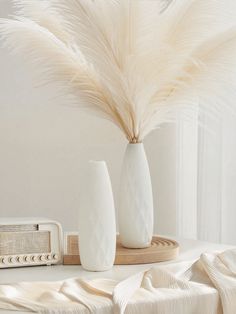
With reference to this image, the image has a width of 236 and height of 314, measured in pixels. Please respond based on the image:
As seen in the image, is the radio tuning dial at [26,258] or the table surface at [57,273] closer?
the table surface at [57,273]

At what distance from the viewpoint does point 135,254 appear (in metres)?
1.70

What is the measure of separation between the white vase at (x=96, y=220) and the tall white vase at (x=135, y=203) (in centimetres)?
20

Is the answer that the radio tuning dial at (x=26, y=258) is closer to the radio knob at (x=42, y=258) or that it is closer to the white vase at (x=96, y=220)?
the radio knob at (x=42, y=258)

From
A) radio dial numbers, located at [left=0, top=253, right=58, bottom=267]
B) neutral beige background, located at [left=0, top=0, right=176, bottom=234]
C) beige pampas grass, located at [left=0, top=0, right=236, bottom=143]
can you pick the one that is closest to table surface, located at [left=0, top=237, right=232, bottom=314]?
radio dial numbers, located at [left=0, top=253, right=58, bottom=267]

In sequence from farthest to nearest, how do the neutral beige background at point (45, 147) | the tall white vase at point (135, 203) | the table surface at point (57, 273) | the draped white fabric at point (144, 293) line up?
the neutral beige background at point (45, 147)
the tall white vase at point (135, 203)
the table surface at point (57, 273)
the draped white fabric at point (144, 293)

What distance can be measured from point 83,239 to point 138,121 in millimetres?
380

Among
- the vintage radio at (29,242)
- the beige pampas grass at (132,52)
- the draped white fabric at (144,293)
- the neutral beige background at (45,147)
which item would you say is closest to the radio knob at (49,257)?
the vintage radio at (29,242)

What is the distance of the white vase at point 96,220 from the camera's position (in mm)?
1578

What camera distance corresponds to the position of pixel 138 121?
1811mm

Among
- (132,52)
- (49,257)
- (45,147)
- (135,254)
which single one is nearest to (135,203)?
(135,254)

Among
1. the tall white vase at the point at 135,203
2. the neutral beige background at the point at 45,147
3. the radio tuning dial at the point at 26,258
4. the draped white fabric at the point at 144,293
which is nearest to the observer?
the draped white fabric at the point at 144,293

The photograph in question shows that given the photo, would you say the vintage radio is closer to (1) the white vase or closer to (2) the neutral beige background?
(1) the white vase

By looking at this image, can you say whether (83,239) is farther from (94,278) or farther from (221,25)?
(221,25)

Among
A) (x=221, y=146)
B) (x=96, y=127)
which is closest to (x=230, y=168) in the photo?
(x=221, y=146)
